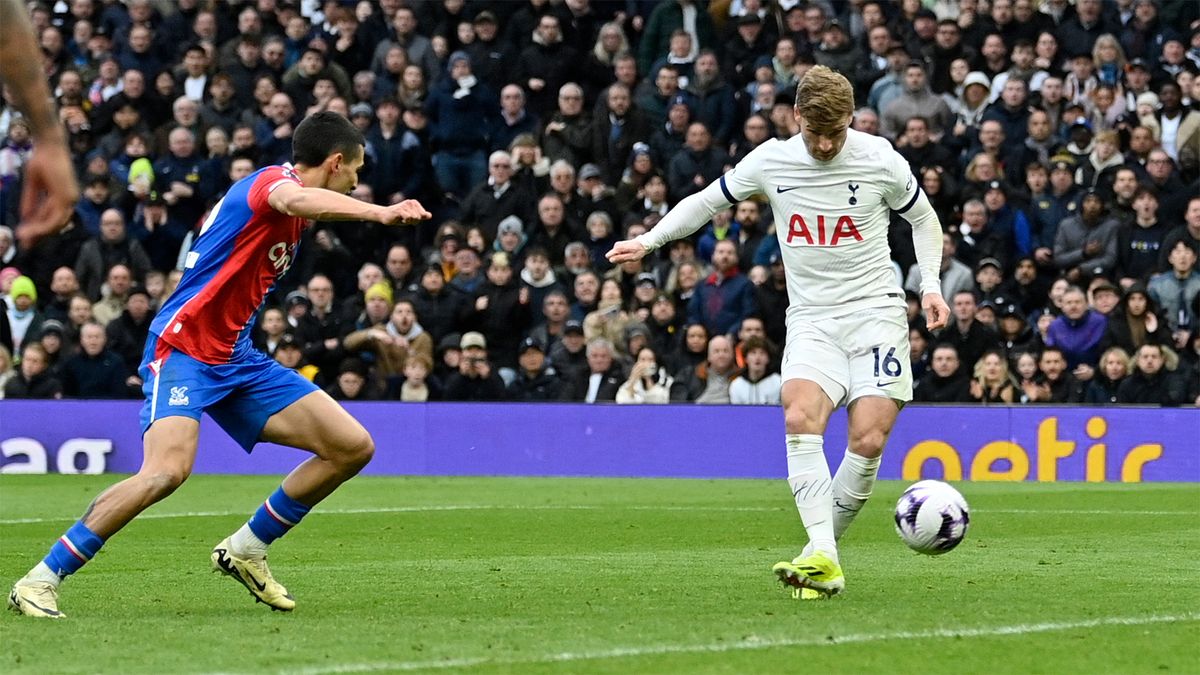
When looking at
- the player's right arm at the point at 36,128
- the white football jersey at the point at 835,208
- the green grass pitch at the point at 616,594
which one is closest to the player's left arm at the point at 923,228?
the white football jersey at the point at 835,208

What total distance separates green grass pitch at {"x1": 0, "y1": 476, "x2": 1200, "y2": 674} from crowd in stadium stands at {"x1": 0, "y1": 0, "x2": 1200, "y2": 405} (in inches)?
157

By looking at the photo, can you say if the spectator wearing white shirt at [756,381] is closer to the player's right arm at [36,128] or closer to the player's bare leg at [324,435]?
the player's bare leg at [324,435]

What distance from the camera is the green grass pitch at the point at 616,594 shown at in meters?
6.80

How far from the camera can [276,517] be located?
8.63 m

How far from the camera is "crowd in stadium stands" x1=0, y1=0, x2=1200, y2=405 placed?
1944 cm

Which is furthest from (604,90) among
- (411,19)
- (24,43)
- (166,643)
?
(24,43)

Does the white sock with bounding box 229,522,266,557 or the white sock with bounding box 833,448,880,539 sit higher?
the white sock with bounding box 229,522,266,557

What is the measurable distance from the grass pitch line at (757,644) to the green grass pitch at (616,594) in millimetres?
18

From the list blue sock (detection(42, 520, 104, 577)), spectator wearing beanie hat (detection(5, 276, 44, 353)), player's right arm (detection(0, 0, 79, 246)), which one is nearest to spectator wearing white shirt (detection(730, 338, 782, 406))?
spectator wearing beanie hat (detection(5, 276, 44, 353))

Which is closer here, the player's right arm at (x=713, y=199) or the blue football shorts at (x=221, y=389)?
the blue football shorts at (x=221, y=389)

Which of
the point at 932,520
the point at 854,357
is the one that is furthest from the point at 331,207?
the point at 932,520

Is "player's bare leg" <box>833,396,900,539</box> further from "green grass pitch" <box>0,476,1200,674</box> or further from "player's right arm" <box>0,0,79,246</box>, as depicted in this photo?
"player's right arm" <box>0,0,79,246</box>

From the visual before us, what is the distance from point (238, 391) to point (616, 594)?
1929 millimetres

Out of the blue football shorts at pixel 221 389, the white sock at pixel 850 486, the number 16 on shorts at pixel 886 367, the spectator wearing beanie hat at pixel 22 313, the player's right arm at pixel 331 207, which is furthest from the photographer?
the spectator wearing beanie hat at pixel 22 313
